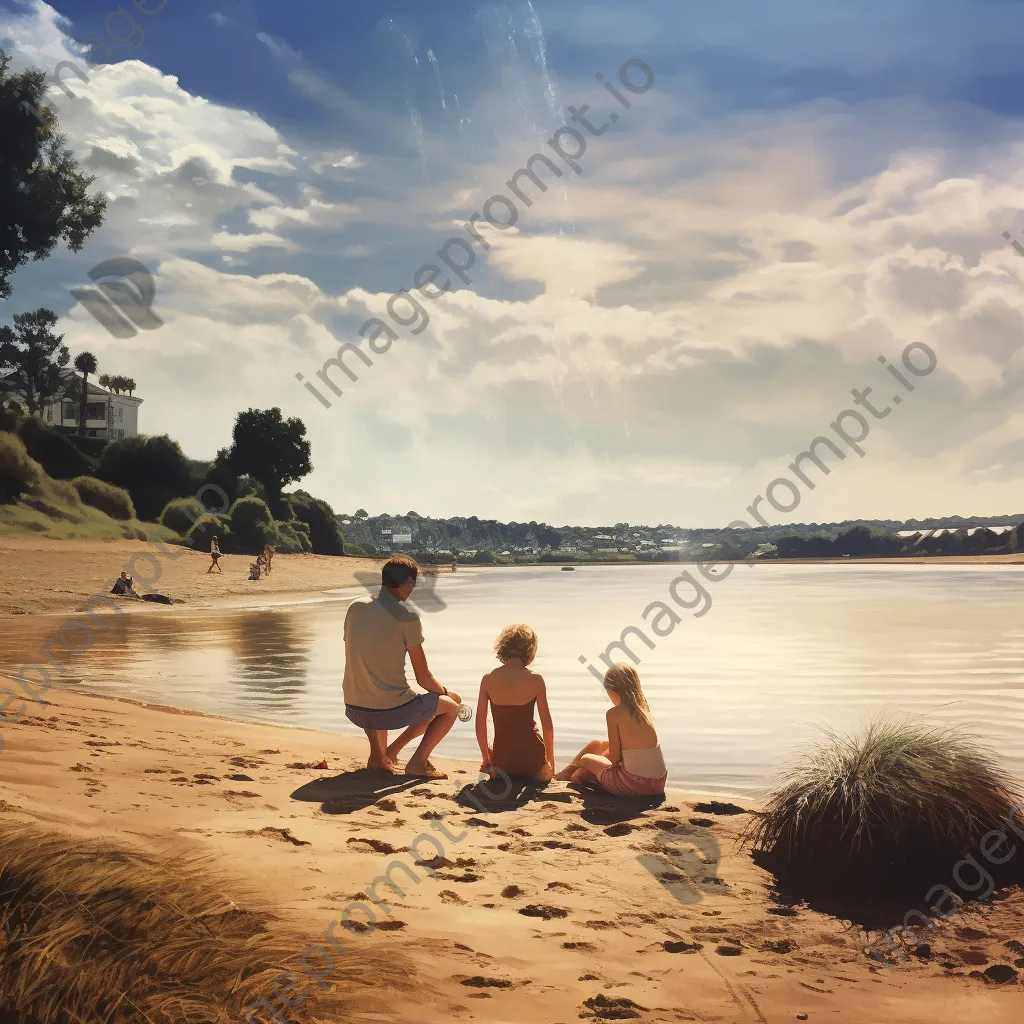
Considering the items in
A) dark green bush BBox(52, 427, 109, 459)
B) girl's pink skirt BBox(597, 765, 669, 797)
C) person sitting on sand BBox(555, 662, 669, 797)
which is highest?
dark green bush BBox(52, 427, 109, 459)

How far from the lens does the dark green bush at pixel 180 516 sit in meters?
54.5

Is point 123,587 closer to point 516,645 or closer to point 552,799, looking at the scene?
point 516,645

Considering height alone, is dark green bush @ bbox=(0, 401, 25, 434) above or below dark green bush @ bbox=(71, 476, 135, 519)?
above

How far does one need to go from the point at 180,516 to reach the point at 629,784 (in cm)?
→ 5266

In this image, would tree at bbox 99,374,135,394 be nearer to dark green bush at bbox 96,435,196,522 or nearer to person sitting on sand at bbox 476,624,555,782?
dark green bush at bbox 96,435,196,522

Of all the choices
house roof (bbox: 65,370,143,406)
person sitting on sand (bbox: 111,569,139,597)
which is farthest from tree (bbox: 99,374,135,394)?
person sitting on sand (bbox: 111,569,139,597)

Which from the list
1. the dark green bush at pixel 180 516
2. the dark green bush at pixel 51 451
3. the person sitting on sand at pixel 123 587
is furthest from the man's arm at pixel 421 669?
the dark green bush at pixel 180 516

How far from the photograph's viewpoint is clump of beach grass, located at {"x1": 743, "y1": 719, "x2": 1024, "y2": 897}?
4.94 metres

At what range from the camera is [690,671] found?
582 inches

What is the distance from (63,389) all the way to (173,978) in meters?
85.0

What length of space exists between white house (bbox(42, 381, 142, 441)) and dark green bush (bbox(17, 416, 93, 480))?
93.2ft

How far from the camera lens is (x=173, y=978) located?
307cm

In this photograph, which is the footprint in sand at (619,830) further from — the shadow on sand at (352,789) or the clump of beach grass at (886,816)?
the shadow on sand at (352,789)

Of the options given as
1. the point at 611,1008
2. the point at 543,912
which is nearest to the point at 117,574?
the point at 543,912
